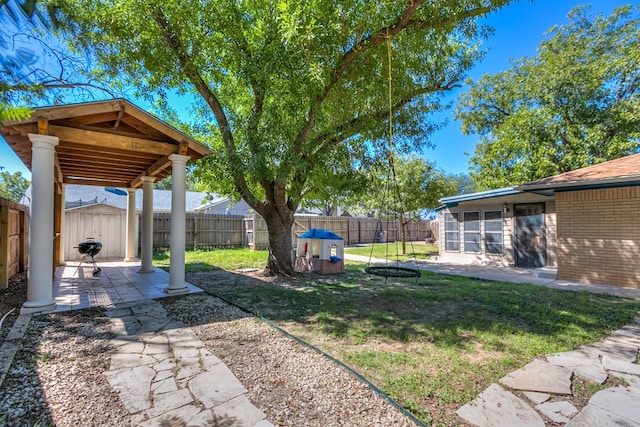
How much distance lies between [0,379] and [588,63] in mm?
17707

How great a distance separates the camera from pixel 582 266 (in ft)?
24.2

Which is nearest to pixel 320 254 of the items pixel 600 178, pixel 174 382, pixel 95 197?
pixel 174 382

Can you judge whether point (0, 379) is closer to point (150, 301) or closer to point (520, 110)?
point (150, 301)

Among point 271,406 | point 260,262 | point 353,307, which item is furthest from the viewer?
point 260,262

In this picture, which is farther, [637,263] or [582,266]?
[582,266]

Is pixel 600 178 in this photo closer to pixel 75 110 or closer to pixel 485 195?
pixel 485 195

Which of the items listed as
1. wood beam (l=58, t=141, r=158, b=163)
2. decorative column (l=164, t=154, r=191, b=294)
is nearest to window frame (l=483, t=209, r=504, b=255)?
decorative column (l=164, t=154, r=191, b=294)

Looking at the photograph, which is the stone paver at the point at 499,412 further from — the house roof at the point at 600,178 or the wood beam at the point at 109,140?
the house roof at the point at 600,178

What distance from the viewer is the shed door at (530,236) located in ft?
30.1

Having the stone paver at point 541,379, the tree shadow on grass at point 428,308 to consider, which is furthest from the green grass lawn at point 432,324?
the stone paver at point 541,379

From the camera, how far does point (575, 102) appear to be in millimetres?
11688

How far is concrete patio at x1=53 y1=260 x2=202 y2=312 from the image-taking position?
5098mm

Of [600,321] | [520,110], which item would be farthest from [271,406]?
[520,110]

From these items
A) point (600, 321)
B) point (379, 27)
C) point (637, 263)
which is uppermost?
point (379, 27)
